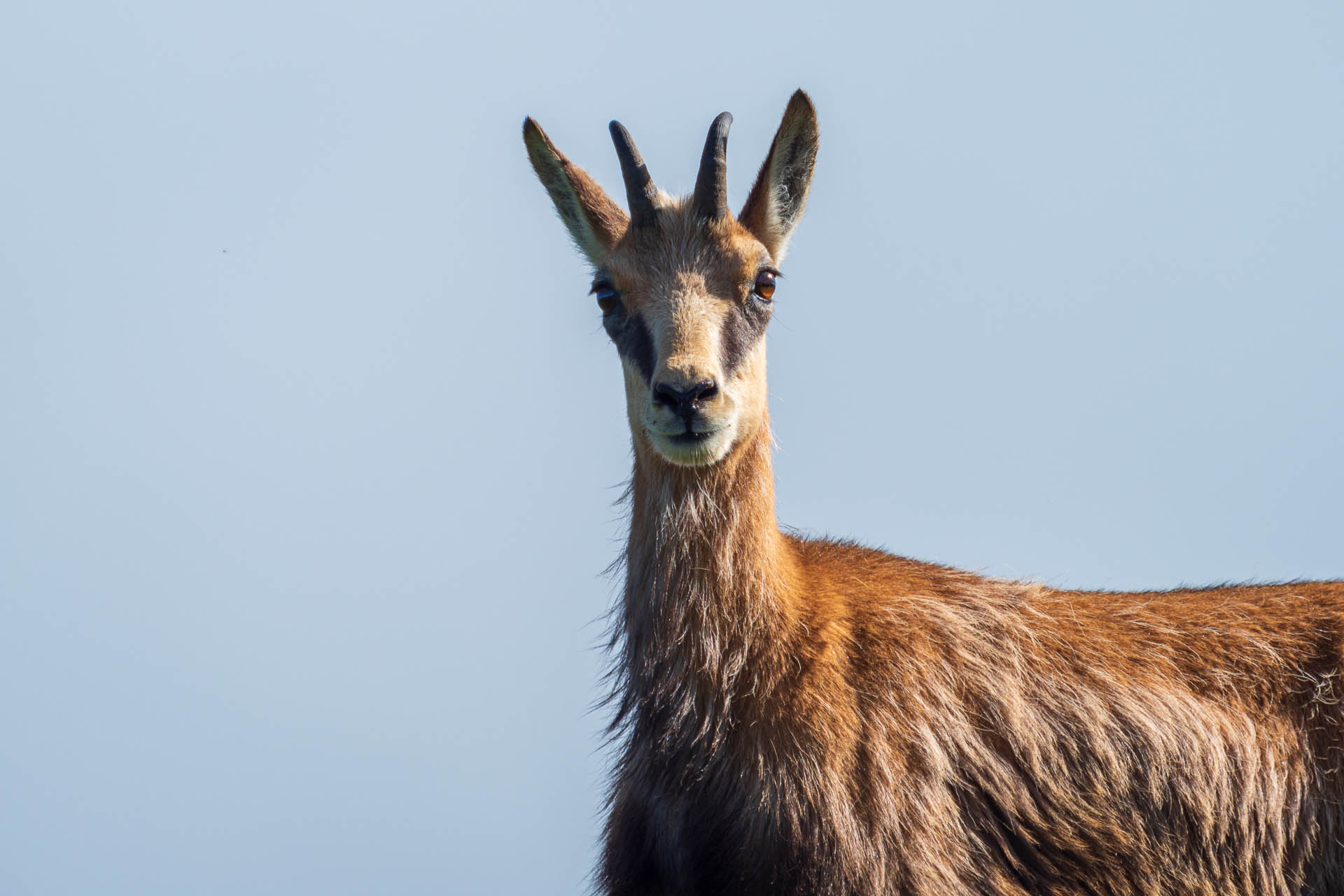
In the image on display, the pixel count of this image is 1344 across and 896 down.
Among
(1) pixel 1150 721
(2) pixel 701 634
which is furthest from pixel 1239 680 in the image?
(2) pixel 701 634

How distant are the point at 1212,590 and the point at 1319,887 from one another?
2.05m

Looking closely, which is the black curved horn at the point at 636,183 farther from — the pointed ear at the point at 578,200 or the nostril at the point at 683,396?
the nostril at the point at 683,396

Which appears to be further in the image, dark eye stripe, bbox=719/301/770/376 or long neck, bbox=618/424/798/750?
dark eye stripe, bbox=719/301/770/376

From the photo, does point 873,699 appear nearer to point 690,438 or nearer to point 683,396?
point 690,438

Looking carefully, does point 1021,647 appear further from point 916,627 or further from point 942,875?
point 942,875

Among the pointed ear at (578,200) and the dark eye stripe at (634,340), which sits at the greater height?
the pointed ear at (578,200)

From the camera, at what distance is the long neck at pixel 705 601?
797cm

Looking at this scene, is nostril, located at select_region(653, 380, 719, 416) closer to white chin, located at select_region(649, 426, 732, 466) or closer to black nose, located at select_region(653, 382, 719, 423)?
black nose, located at select_region(653, 382, 719, 423)

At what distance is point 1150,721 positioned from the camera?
841 cm

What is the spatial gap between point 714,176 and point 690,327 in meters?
1.26

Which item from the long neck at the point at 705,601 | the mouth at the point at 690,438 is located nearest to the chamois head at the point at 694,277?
the mouth at the point at 690,438

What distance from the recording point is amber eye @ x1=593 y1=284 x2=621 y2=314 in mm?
8820

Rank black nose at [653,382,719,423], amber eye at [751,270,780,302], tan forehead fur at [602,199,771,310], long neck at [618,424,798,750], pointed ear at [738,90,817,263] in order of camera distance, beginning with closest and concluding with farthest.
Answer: black nose at [653,382,719,423] < long neck at [618,424,798,750] < tan forehead fur at [602,199,771,310] < amber eye at [751,270,780,302] < pointed ear at [738,90,817,263]

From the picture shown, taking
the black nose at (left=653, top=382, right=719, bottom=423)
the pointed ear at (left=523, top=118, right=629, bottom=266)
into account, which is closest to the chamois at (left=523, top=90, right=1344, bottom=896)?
the black nose at (left=653, top=382, right=719, bottom=423)
